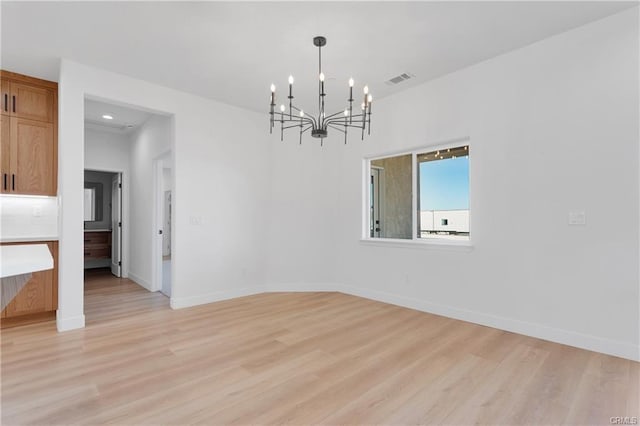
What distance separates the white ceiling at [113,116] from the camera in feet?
15.6

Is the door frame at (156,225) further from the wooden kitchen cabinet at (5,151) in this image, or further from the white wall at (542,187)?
the white wall at (542,187)

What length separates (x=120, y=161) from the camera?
20.4 ft

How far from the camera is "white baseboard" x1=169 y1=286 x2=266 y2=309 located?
162 inches

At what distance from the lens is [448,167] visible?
4.08 metres

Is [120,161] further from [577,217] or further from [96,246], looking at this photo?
[577,217]

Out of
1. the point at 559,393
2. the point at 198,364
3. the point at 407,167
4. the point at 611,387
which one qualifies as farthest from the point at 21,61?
the point at 611,387

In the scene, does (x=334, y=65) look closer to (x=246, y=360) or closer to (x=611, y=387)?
(x=246, y=360)

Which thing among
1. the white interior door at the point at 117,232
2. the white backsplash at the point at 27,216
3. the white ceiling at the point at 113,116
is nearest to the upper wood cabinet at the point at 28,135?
the white backsplash at the point at 27,216

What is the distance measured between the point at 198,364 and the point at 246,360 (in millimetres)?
370

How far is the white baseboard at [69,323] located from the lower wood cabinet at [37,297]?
0.42 meters

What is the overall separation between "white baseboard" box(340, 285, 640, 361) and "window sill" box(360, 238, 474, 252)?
0.68 meters

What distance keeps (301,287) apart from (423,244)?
2.08 meters

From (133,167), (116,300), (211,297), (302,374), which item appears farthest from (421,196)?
(133,167)

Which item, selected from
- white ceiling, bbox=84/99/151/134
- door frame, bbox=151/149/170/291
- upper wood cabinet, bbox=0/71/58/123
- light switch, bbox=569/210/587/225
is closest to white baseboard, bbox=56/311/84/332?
door frame, bbox=151/149/170/291
